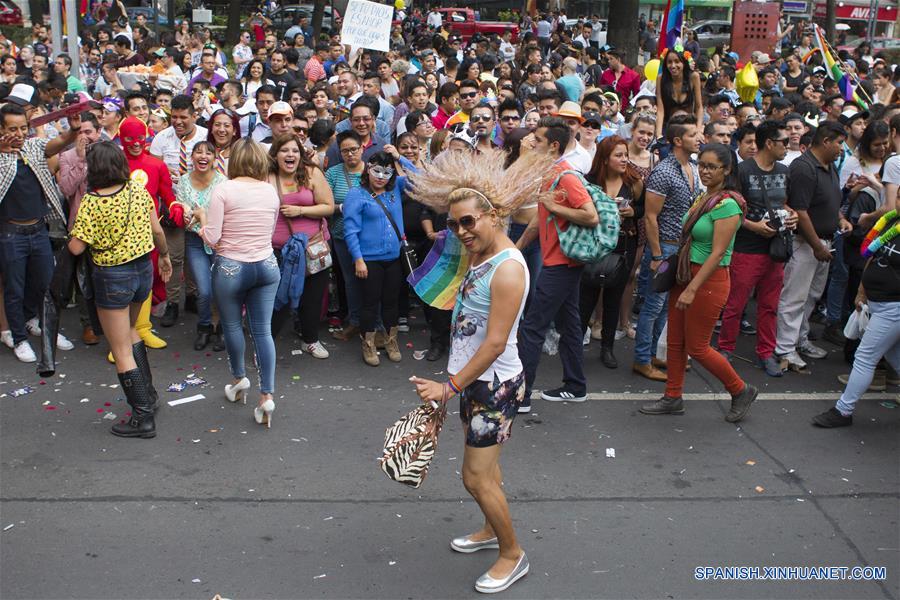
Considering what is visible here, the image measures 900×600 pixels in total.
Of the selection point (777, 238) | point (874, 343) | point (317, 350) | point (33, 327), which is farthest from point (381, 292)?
point (874, 343)

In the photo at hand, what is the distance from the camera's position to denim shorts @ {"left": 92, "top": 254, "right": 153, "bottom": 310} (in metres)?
5.40

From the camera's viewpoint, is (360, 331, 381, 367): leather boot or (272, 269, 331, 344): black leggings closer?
(360, 331, 381, 367): leather boot

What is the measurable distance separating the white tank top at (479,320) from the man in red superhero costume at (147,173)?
3763 mm

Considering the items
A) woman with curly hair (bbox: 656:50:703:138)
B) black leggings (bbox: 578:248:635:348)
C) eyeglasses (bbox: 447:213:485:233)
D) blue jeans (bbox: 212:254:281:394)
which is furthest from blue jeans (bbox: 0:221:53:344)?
woman with curly hair (bbox: 656:50:703:138)

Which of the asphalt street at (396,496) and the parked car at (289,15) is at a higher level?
the parked car at (289,15)

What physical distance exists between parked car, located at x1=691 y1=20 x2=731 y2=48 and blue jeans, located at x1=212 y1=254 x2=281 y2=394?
105 feet

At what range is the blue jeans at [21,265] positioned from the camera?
656 centimetres

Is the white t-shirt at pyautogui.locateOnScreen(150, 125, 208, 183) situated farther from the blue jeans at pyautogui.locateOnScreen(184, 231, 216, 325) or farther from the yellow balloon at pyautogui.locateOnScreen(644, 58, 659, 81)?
the yellow balloon at pyautogui.locateOnScreen(644, 58, 659, 81)

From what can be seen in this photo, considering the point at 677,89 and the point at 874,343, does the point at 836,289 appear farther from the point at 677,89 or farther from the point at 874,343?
the point at 677,89

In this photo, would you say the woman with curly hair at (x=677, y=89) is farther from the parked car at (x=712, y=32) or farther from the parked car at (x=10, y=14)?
the parked car at (x=10, y=14)

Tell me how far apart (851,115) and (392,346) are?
6215 mm

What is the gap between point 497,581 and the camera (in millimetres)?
3977

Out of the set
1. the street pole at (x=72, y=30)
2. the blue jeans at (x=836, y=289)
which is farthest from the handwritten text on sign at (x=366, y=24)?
the blue jeans at (x=836, y=289)

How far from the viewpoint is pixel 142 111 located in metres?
8.16
